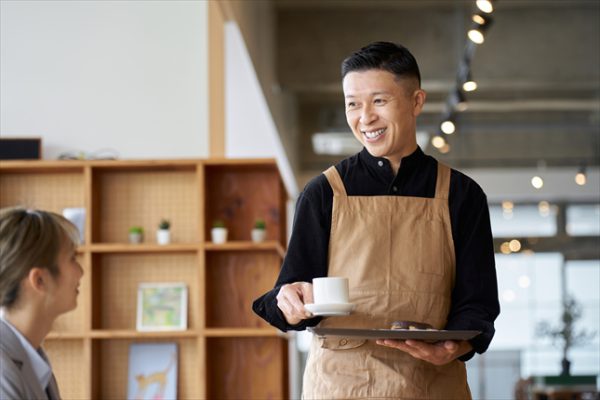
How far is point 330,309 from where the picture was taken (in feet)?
7.49

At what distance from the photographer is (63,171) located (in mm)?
5977

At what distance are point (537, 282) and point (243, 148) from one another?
7074mm

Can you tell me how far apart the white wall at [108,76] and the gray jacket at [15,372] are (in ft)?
13.5

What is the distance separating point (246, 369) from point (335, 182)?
12.1 ft

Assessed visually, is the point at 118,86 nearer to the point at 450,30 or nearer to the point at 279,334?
the point at 279,334

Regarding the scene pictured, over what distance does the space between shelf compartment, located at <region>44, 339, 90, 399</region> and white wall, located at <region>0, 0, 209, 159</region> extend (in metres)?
1.12

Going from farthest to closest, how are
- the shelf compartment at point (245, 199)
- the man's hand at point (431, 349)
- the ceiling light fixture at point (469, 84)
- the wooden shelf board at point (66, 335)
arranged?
the ceiling light fixture at point (469, 84)
the shelf compartment at point (245, 199)
the wooden shelf board at point (66, 335)
the man's hand at point (431, 349)

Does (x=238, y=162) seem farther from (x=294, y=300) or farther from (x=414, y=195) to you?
(x=294, y=300)

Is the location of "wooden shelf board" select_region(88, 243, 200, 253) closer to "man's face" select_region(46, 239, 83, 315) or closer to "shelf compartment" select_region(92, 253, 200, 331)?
"shelf compartment" select_region(92, 253, 200, 331)

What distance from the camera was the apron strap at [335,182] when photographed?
255 cm

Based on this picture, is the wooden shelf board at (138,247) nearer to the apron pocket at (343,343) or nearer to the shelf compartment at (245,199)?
the shelf compartment at (245,199)

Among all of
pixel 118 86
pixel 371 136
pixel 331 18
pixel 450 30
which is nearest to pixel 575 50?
pixel 450 30

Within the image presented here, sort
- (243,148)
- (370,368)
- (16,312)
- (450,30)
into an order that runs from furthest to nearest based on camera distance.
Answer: (243,148) < (450,30) < (370,368) < (16,312)

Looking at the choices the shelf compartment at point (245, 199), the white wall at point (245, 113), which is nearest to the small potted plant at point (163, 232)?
the shelf compartment at point (245, 199)
